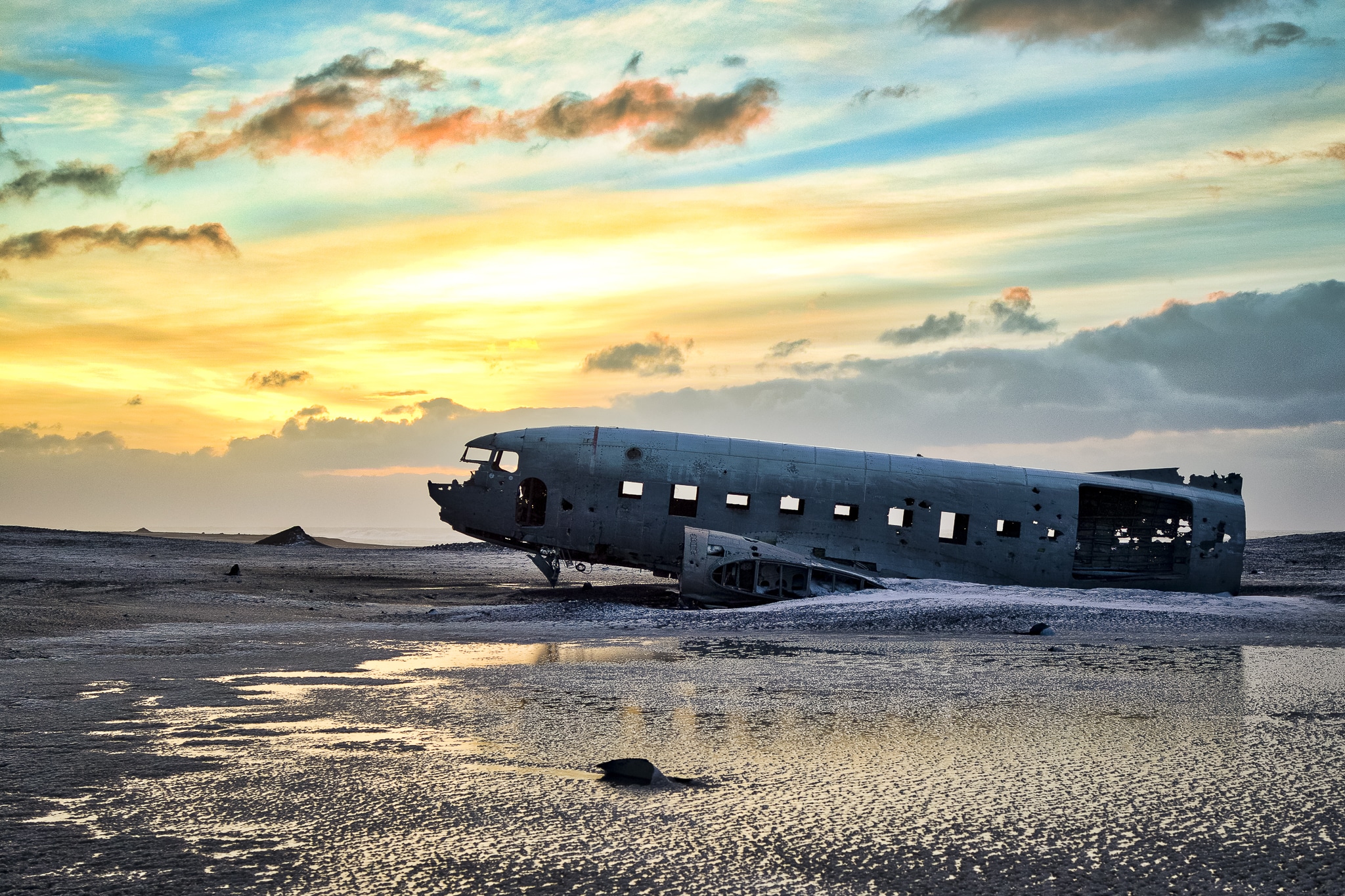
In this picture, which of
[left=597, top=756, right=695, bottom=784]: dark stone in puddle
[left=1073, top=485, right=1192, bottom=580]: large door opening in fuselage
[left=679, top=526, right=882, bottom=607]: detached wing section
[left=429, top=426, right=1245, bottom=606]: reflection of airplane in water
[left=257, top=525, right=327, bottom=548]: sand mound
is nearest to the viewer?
[left=597, top=756, right=695, bottom=784]: dark stone in puddle

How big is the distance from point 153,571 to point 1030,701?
86.5ft

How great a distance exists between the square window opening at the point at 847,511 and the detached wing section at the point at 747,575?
2.95 m

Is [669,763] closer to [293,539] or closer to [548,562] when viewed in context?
[548,562]

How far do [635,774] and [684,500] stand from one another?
17712 mm

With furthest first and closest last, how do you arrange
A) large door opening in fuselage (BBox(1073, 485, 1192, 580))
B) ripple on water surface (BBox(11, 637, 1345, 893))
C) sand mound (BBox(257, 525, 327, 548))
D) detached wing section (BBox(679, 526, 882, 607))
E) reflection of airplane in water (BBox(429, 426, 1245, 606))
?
1. sand mound (BBox(257, 525, 327, 548))
2. large door opening in fuselage (BBox(1073, 485, 1192, 580))
3. reflection of airplane in water (BBox(429, 426, 1245, 606))
4. detached wing section (BBox(679, 526, 882, 607))
5. ripple on water surface (BBox(11, 637, 1345, 893))

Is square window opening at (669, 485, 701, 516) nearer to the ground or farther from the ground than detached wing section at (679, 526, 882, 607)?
farther from the ground

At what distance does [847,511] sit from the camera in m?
23.3

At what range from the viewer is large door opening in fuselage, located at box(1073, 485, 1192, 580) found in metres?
25.2

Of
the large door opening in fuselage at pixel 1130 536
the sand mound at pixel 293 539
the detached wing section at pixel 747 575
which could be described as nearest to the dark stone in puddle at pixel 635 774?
the detached wing section at pixel 747 575

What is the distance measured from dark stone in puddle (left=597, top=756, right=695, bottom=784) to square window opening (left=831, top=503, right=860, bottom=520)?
18270 millimetres

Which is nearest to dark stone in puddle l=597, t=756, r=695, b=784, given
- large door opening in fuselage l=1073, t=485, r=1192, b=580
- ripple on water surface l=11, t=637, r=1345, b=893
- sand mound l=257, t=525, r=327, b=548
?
ripple on water surface l=11, t=637, r=1345, b=893

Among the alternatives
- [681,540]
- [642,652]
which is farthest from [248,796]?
[681,540]

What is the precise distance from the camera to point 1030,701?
806 centimetres

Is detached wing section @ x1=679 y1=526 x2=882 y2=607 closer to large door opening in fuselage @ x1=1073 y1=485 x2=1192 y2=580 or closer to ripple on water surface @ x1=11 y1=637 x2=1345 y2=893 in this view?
large door opening in fuselage @ x1=1073 y1=485 x2=1192 y2=580
